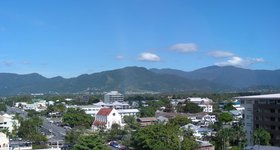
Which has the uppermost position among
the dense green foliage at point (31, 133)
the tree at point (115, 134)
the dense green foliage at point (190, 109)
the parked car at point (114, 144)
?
the dense green foliage at point (190, 109)

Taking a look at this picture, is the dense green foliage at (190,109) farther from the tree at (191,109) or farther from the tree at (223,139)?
the tree at (223,139)

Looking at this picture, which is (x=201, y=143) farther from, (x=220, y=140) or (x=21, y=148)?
(x=21, y=148)

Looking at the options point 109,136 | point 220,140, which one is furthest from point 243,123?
point 109,136

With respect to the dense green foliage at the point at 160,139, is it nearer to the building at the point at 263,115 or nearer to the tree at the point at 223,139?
the tree at the point at 223,139

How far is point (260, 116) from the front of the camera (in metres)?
30.0

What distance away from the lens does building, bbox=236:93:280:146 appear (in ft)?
93.9

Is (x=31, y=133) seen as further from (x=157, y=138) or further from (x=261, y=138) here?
(x=261, y=138)

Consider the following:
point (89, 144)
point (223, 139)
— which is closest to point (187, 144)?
point (223, 139)

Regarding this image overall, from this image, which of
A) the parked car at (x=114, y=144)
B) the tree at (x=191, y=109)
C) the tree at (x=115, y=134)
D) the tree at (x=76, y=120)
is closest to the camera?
the parked car at (x=114, y=144)

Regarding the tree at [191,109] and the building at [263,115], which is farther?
the tree at [191,109]

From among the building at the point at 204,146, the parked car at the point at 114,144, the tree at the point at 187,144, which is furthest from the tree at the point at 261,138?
the parked car at the point at 114,144

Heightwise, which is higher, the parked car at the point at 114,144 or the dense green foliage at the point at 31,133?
the dense green foliage at the point at 31,133

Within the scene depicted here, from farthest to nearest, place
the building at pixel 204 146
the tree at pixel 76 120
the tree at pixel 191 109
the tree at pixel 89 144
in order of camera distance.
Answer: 1. the tree at pixel 191 109
2. the tree at pixel 76 120
3. the building at pixel 204 146
4. the tree at pixel 89 144

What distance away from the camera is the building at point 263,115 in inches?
1127
